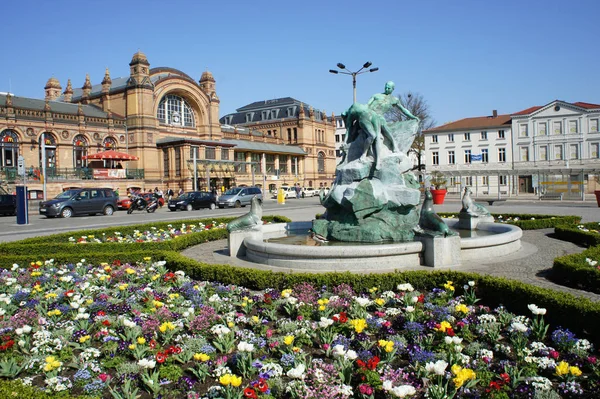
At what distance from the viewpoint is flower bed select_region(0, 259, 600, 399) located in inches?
167

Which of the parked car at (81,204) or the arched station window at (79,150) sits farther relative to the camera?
the arched station window at (79,150)

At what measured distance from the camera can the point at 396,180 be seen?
11.3 m

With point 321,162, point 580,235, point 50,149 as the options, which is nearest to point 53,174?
point 50,149

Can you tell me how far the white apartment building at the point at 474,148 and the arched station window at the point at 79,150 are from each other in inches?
1479

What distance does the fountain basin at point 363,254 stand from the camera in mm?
8539

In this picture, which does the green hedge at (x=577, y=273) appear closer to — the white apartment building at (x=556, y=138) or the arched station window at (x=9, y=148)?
the arched station window at (x=9, y=148)

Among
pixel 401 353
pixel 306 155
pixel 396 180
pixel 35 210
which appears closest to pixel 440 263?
pixel 396 180

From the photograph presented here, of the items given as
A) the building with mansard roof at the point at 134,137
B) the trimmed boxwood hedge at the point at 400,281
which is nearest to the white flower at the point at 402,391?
the trimmed boxwood hedge at the point at 400,281

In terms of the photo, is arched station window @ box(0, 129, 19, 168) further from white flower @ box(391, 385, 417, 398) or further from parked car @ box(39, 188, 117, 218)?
white flower @ box(391, 385, 417, 398)

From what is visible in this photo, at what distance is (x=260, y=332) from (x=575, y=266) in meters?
5.20

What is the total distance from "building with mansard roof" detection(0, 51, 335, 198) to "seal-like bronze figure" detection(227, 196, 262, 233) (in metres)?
27.8

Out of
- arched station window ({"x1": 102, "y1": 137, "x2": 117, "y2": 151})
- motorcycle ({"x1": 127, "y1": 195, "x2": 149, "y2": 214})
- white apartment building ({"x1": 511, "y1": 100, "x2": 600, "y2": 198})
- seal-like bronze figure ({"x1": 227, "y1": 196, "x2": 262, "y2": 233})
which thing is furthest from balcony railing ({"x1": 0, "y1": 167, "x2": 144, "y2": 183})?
white apartment building ({"x1": 511, "y1": 100, "x2": 600, "y2": 198})

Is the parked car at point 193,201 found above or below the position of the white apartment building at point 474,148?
below

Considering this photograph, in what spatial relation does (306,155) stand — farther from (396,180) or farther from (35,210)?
(396,180)
